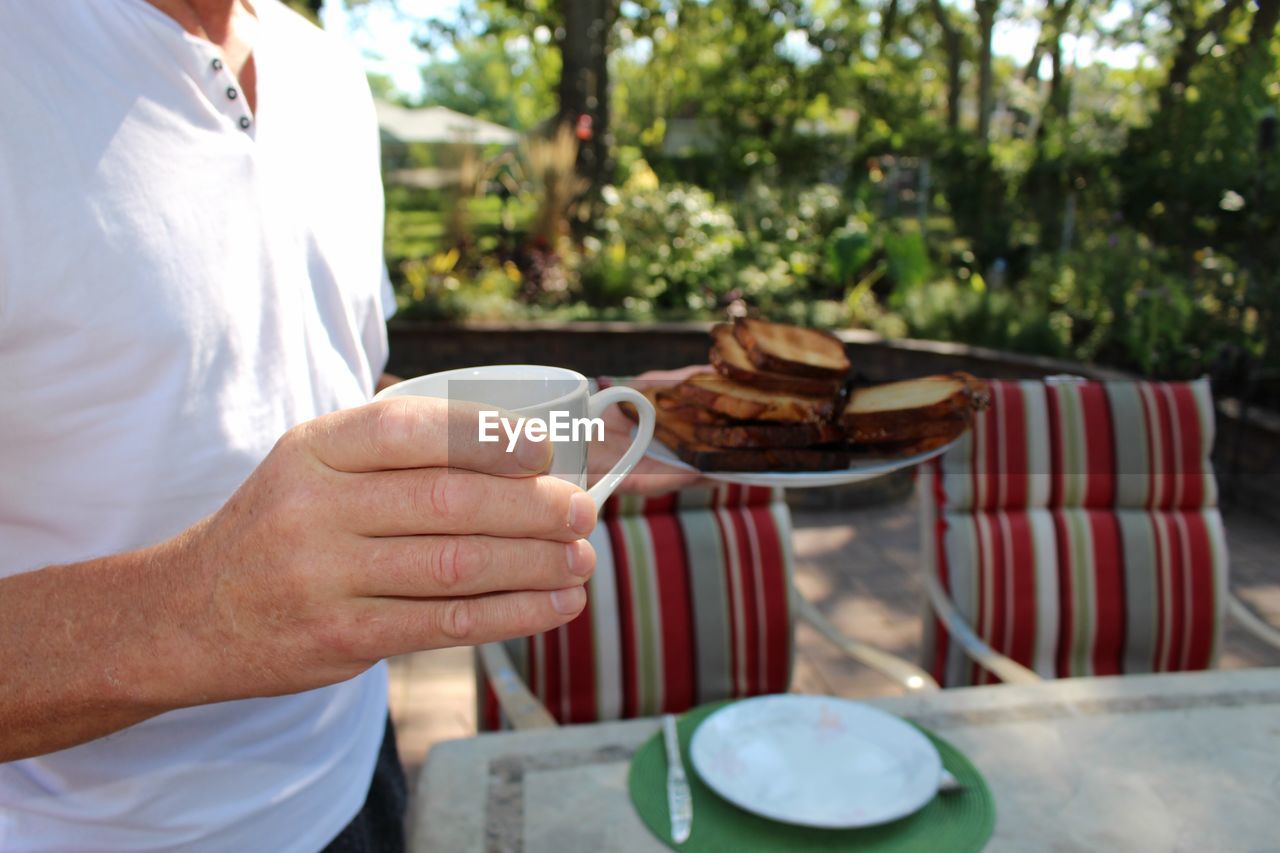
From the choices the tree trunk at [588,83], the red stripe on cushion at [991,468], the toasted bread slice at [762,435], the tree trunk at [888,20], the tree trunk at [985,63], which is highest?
the tree trunk at [888,20]

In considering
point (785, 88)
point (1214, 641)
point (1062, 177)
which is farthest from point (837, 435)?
point (785, 88)

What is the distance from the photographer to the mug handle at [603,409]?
2.16 ft

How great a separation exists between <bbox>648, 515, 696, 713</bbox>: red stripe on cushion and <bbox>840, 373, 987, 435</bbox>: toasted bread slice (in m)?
0.84

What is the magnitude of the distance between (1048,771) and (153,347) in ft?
3.94

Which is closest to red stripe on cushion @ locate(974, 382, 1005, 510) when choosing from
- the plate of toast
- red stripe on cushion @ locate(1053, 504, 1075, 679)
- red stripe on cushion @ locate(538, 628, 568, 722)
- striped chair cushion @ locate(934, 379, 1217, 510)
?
striped chair cushion @ locate(934, 379, 1217, 510)

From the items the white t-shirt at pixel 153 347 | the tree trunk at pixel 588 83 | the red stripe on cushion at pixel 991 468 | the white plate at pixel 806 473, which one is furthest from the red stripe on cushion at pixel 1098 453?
the tree trunk at pixel 588 83

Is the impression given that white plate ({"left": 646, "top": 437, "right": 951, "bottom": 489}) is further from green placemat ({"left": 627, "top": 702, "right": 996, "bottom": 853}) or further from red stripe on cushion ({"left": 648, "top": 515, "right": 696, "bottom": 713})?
red stripe on cushion ({"left": 648, "top": 515, "right": 696, "bottom": 713})

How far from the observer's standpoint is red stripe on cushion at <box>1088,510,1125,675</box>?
2.17 metres

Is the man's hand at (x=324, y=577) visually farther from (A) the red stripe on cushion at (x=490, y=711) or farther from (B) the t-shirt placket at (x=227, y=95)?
(A) the red stripe on cushion at (x=490, y=711)

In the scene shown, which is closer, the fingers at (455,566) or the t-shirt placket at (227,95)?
the fingers at (455,566)

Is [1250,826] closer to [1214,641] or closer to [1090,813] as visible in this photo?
[1090,813]

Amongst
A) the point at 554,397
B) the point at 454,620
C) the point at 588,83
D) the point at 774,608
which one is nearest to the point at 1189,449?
the point at 774,608

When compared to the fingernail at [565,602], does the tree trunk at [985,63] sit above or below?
above

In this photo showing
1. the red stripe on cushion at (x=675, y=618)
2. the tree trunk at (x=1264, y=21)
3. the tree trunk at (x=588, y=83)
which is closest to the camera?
the red stripe on cushion at (x=675, y=618)
